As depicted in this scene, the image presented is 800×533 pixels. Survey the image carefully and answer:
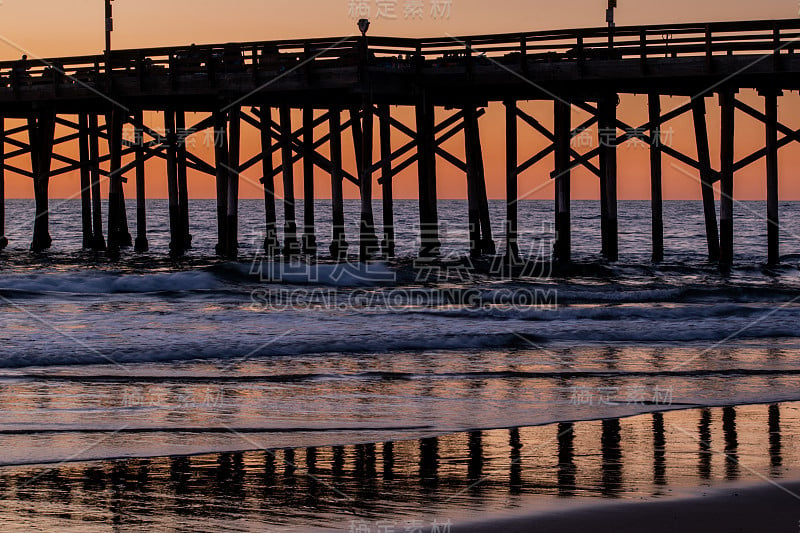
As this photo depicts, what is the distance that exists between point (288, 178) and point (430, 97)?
6.72m

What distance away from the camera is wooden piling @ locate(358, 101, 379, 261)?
24.2 m

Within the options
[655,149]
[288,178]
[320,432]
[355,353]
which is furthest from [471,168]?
[320,432]

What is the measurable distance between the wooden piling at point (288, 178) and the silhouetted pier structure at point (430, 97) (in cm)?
6

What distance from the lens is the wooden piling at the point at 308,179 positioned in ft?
93.1

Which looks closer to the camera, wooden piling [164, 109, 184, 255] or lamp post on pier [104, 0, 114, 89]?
lamp post on pier [104, 0, 114, 89]

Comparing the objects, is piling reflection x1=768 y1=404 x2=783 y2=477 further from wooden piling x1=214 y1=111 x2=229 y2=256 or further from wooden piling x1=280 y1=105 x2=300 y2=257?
wooden piling x1=280 y1=105 x2=300 y2=257

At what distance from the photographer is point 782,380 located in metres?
12.2

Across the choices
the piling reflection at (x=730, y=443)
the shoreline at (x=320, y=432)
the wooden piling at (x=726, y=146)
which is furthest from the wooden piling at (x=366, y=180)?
the piling reflection at (x=730, y=443)

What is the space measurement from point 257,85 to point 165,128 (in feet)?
18.2

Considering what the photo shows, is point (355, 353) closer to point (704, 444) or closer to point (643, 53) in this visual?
point (704, 444)

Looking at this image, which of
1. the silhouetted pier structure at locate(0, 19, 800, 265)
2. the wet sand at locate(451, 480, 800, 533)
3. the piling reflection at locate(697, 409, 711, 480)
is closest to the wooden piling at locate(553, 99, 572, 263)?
the silhouetted pier structure at locate(0, 19, 800, 265)

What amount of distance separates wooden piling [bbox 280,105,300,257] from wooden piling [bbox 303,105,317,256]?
0.36 m

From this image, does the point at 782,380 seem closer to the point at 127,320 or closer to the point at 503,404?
the point at 503,404

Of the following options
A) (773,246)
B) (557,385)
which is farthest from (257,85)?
(557,385)
